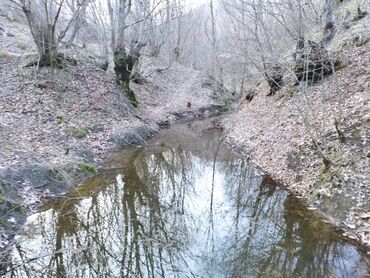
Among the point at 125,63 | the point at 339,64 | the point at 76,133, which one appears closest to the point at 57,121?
the point at 76,133

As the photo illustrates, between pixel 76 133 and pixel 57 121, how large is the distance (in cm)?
93

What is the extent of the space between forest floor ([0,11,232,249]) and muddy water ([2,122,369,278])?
2.07ft

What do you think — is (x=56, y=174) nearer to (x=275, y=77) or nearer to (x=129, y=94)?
(x=129, y=94)

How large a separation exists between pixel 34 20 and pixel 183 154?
8.40 m

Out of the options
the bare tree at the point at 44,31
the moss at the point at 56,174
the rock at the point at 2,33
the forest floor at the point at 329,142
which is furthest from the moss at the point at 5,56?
the forest floor at the point at 329,142

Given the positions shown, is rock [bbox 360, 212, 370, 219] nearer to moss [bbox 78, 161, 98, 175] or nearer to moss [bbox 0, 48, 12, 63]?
moss [bbox 78, 161, 98, 175]

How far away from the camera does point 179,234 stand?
6473mm

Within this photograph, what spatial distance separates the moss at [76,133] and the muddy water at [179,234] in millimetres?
2291

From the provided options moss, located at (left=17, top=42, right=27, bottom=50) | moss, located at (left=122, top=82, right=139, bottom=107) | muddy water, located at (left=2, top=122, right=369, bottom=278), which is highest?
moss, located at (left=17, top=42, right=27, bottom=50)

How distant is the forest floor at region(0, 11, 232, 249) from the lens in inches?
304

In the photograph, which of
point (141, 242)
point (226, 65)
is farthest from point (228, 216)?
point (226, 65)

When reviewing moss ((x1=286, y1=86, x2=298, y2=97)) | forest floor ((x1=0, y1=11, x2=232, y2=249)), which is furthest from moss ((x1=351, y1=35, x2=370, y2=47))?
forest floor ((x1=0, y1=11, x2=232, y2=249))

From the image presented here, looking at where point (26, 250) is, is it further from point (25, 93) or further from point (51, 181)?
point (25, 93)

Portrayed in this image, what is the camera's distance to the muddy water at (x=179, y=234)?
208 inches
